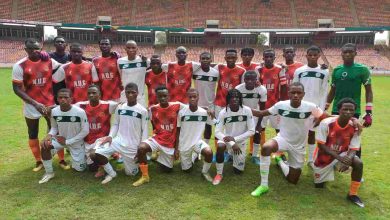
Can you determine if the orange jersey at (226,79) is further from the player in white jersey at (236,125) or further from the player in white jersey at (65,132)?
the player in white jersey at (65,132)

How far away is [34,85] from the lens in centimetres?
558

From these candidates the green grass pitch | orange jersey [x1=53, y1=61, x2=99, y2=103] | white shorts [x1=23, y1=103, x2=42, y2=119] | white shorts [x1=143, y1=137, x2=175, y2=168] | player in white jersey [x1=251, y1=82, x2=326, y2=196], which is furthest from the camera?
orange jersey [x1=53, y1=61, x2=99, y2=103]

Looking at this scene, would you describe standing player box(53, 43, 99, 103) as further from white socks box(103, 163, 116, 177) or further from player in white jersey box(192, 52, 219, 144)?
player in white jersey box(192, 52, 219, 144)

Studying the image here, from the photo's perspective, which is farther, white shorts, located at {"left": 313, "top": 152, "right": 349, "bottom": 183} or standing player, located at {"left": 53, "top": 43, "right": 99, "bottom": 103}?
standing player, located at {"left": 53, "top": 43, "right": 99, "bottom": 103}

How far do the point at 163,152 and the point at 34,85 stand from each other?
2.45 m

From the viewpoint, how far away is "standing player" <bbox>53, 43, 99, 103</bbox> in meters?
5.89

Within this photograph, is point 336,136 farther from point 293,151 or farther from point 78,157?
point 78,157

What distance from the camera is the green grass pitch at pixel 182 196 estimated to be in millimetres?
4191

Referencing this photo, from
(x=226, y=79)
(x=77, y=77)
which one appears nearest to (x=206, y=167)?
(x=226, y=79)

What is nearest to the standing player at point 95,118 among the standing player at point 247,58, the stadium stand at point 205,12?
the standing player at point 247,58

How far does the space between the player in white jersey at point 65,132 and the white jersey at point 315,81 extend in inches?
149

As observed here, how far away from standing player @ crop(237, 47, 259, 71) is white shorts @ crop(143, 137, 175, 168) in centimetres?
217

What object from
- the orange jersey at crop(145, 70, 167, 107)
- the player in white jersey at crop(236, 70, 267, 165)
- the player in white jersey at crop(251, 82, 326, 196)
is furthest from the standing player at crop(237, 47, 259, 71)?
the orange jersey at crop(145, 70, 167, 107)

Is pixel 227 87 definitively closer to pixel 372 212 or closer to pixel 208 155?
pixel 208 155
